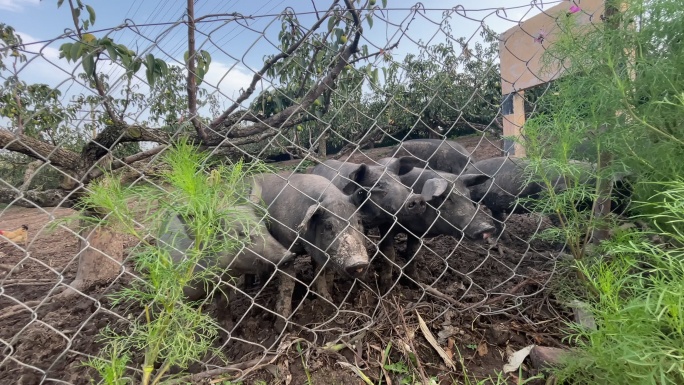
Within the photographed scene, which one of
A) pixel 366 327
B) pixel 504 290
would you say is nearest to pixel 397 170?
pixel 504 290

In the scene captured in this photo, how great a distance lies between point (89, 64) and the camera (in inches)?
59.1

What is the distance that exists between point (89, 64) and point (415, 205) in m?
1.59

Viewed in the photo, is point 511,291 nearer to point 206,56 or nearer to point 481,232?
point 481,232

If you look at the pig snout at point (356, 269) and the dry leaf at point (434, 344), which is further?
the pig snout at point (356, 269)

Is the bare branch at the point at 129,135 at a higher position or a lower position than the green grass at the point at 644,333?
higher

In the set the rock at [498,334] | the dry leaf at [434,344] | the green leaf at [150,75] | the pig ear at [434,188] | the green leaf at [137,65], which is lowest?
the rock at [498,334]

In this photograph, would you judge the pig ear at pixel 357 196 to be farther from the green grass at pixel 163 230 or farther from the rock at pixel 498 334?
the green grass at pixel 163 230

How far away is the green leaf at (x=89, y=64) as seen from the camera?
4.78 ft

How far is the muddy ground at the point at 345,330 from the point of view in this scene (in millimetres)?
1663

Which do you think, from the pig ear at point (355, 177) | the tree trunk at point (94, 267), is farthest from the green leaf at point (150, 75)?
the tree trunk at point (94, 267)

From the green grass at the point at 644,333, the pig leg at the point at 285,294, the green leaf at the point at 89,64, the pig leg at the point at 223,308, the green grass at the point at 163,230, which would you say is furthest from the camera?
the pig leg at the point at 223,308

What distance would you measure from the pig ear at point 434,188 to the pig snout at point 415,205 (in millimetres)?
44

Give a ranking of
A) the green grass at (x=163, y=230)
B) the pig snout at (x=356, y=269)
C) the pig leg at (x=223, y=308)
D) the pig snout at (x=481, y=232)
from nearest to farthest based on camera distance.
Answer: the green grass at (x=163, y=230)
the pig snout at (x=356, y=269)
the pig leg at (x=223, y=308)
the pig snout at (x=481, y=232)

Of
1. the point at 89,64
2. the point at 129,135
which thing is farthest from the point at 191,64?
the point at 129,135
